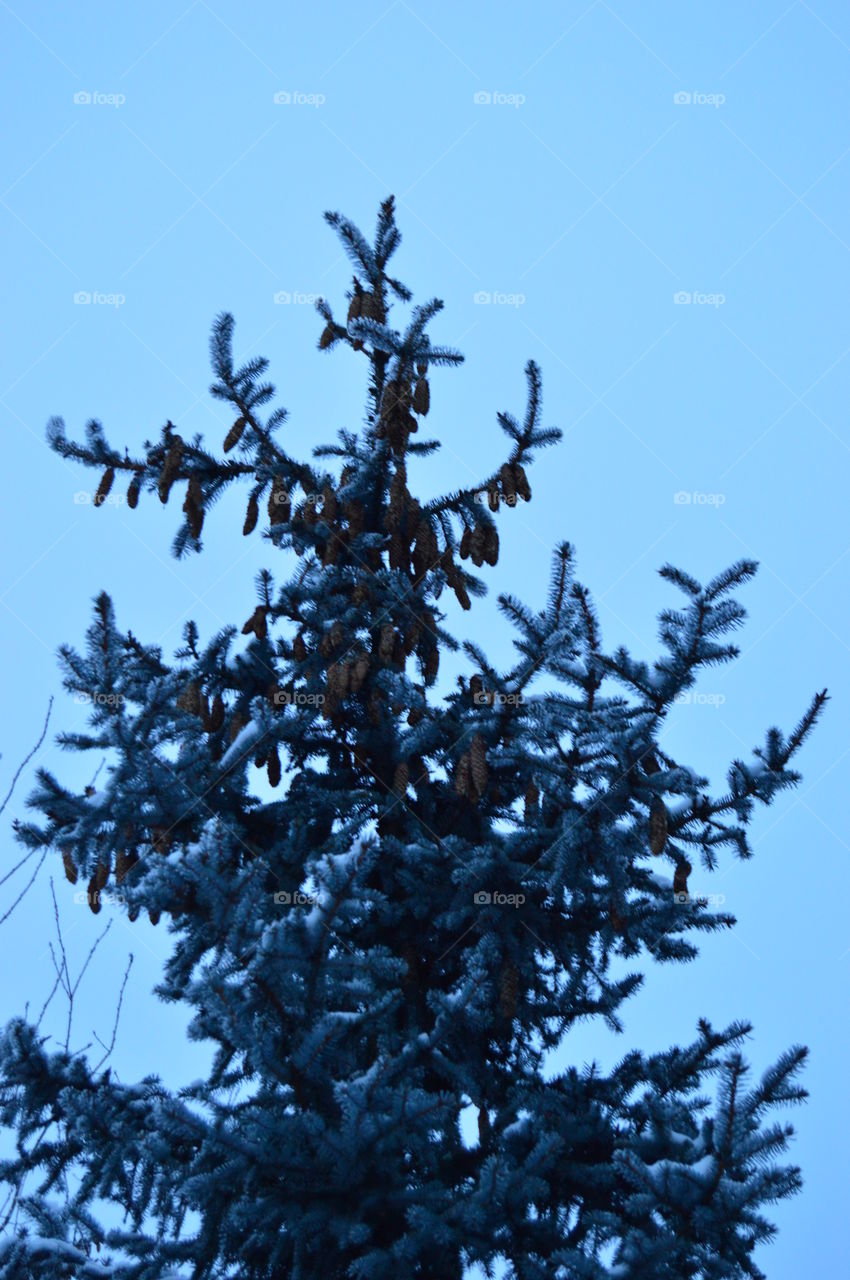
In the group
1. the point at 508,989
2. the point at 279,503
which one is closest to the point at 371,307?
the point at 279,503

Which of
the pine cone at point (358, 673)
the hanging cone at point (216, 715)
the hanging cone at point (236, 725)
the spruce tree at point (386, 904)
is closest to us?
the spruce tree at point (386, 904)

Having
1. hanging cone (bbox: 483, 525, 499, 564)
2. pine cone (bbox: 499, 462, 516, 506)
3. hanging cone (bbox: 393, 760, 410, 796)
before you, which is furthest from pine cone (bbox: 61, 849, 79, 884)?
pine cone (bbox: 499, 462, 516, 506)

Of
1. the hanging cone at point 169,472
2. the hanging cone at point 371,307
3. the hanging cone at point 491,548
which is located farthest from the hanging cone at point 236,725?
the hanging cone at point 371,307

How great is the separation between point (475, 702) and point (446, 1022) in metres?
1.78

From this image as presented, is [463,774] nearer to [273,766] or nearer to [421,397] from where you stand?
[273,766]

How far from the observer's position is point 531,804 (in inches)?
215

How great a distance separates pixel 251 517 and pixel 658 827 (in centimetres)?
296

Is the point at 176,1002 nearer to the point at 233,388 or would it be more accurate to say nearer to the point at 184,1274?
the point at 184,1274

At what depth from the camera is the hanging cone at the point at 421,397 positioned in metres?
6.23

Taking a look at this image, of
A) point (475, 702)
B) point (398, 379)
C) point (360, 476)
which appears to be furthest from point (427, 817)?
point (398, 379)

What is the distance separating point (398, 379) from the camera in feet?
21.4

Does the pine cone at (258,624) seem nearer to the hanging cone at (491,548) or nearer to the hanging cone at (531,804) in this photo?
the hanging cone at (491,548)

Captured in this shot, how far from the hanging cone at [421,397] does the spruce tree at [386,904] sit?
1cm

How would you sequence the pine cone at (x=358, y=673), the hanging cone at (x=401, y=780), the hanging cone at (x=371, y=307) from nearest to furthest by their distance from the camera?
the hanging cone at (x=401, y=780), the pine cone at (x=358, y=673), the hanging cone at (x=371, y=307)
